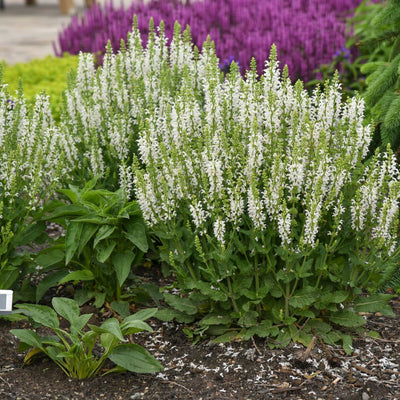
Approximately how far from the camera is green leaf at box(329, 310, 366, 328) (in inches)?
143

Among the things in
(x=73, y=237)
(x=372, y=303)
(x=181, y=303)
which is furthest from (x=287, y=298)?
(x=73, y=237)

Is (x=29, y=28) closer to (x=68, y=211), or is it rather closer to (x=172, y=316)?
(x=68, y=211)

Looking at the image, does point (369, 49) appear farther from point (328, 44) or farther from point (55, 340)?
point (55, 340)

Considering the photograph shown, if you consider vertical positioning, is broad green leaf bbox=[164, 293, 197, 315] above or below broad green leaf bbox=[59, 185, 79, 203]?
below

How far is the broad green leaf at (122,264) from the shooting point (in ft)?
12.4

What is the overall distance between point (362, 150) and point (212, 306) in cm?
114

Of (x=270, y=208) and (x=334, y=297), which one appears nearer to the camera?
(x=270, y=208)

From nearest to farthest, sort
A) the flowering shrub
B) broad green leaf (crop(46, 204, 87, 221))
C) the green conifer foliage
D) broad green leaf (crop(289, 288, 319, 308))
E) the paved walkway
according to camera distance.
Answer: broad green leaf (crop(289, 288, 319, 308))
broad green leaf (crop(46, 204, 87, 221))
the green conifer foliage
the flowering shrub
the paved walkway

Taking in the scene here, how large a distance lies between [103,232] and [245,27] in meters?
5.32

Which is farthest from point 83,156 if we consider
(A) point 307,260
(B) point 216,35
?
(B) point 216,35

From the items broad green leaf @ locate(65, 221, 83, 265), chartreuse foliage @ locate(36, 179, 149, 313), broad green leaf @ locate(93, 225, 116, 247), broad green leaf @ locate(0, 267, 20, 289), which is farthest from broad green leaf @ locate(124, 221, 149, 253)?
broad green leaf @ locate(0, 267, 20, 289)

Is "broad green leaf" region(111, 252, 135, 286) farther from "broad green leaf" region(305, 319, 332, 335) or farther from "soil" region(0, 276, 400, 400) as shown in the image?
"broad green leaf" region(305, 319, 332, 335)

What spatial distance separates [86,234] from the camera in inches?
146

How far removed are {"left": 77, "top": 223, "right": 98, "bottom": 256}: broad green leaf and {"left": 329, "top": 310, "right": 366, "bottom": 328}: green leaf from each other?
134cm
